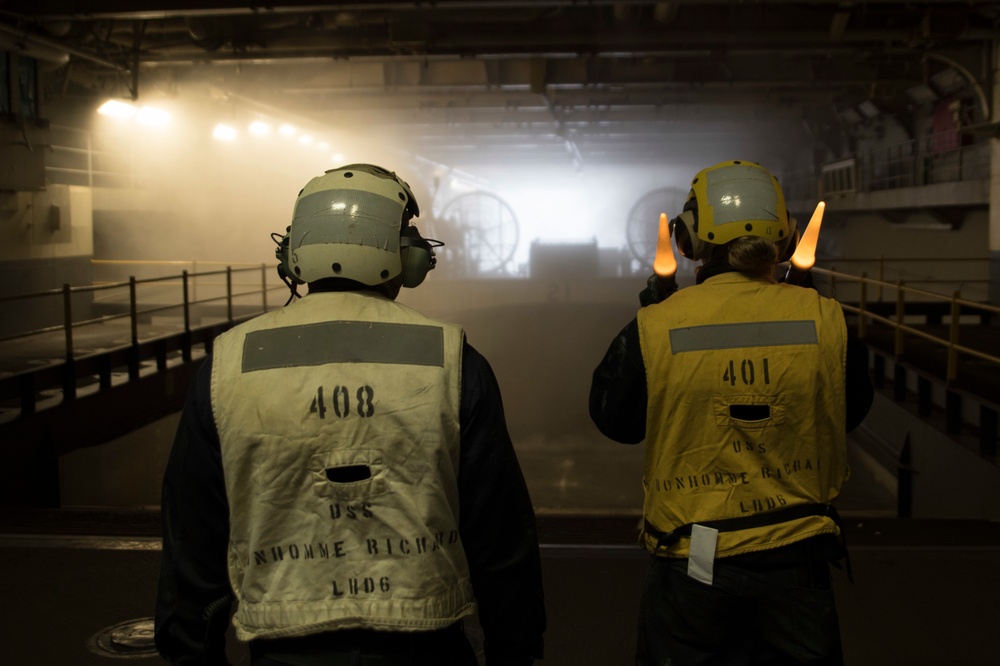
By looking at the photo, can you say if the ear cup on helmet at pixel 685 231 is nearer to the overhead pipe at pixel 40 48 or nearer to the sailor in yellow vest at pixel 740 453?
the sailor in yellow vest at pixel 740 453

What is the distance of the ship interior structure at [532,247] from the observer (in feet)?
14.2

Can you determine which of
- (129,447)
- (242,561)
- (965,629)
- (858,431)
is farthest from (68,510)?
(858,431)

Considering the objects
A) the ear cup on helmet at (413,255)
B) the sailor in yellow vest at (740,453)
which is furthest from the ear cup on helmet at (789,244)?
the ear cup on helmet at (413,255)

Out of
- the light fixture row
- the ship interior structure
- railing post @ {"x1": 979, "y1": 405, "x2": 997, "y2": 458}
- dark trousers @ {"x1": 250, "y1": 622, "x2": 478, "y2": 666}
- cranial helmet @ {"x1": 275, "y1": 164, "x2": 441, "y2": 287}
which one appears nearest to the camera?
dark trousers @ {"x1": 250, "y1": 622, "x2": 478, "y2": 666}

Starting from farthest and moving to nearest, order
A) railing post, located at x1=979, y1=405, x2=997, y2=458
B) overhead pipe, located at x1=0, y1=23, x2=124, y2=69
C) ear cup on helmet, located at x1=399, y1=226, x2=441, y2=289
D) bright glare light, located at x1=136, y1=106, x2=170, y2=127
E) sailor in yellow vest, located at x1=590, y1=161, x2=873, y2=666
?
bright glare light, located at x1=136, y1=106, x2=170, y2=127
overhead pipe, located at x1=0, y1=23, x2=124, y2=69
railing post, located at x1=979, y1=405, x2=997, y2=458
sailor in yellow vest, located at x1=590, y1=161, x2=873, y2=666
ear cup on helmet, located at x1=399, y1=226, x2=441, y2=289

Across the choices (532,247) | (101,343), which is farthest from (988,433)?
(532,247)

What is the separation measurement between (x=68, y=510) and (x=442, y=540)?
5.19 metres

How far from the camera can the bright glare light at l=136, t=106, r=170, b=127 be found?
1777 centimetres

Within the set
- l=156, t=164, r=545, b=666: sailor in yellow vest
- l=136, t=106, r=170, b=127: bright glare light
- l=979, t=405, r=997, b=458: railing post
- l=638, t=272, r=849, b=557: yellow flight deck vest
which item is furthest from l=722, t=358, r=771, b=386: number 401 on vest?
l=136, t=106, r=170, b=127: bright glare light

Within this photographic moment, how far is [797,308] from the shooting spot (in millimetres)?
2318

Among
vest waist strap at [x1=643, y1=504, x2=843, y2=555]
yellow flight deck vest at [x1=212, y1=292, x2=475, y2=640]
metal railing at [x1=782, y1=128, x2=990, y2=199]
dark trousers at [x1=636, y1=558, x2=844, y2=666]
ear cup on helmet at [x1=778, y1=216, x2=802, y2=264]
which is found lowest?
dark trousers at [x1=636, y1=558, x2=844, y2=666]

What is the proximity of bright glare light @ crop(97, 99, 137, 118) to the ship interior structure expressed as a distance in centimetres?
7

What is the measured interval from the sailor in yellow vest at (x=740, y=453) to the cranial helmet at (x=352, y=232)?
27.6 inches

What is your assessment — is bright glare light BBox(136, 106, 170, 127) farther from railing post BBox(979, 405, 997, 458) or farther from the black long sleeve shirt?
the black long sleeve shirt
